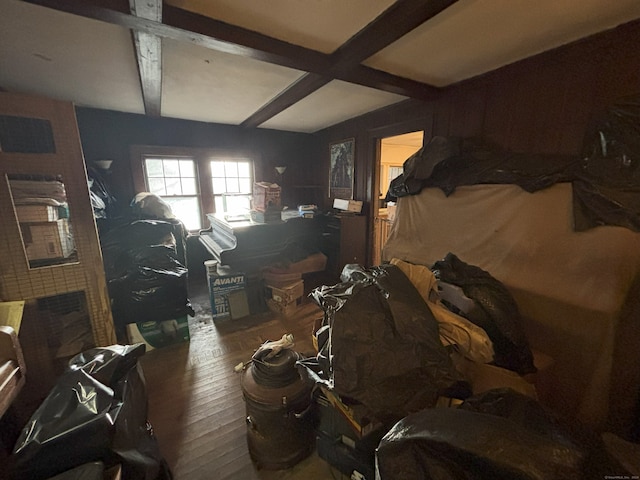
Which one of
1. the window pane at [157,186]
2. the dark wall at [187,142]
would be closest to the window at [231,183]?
the dark wall at [187,142]

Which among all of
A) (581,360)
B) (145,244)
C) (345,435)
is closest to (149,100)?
(145,244)

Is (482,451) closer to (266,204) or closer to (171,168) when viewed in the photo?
(266,204)

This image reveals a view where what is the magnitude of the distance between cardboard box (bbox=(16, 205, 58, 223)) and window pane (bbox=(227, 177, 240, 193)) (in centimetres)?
276

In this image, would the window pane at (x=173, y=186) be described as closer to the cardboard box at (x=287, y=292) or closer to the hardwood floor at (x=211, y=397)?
the hardwood floor at (x=211, y=397)

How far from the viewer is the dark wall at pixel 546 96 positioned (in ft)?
4.77

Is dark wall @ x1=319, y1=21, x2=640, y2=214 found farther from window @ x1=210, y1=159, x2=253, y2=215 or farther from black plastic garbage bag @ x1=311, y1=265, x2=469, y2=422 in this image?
window @ x1=210, y1=159, x2=253, y2=215

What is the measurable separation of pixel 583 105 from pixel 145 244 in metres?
3.59

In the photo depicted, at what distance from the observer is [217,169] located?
3922 millimetres

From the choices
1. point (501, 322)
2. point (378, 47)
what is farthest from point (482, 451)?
point (378, 47)

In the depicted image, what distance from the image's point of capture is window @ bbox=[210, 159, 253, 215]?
393cm

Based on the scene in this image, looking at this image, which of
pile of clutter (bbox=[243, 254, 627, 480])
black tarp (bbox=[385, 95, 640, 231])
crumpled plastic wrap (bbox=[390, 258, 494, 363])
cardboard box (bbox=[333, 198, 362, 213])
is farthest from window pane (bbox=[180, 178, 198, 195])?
crumpled plastic wrap (bbox=[390, 258, 494, 363])

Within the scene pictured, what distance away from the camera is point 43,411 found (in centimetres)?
87

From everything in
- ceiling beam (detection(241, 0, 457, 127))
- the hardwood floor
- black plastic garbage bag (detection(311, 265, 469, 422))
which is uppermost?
ceiling beam (detection(241, 0, 457, 127))

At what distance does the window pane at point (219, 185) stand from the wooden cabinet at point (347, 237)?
181 cm
